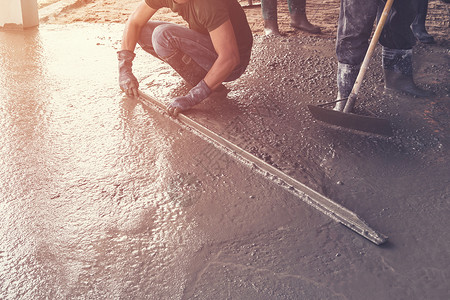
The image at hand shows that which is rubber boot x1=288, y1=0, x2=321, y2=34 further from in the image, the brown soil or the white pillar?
the white pillar

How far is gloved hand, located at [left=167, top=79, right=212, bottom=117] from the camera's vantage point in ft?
10.3

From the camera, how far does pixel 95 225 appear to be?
2160 mm

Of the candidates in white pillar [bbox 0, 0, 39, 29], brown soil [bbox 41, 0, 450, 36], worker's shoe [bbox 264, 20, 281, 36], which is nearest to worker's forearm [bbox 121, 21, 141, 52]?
worker's shoe [bbox 264, 20, 281, 36]

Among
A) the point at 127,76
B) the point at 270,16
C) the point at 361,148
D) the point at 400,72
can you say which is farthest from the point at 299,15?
the point at 361,148

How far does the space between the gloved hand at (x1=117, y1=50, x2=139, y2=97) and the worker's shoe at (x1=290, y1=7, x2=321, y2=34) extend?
2.35 m

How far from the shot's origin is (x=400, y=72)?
135 inches

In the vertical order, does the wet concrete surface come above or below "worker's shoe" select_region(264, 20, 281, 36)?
below

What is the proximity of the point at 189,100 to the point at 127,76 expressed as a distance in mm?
688

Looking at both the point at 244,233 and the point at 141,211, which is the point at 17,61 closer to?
the point at 141,211

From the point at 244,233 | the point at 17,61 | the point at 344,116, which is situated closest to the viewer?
the point at 244,233

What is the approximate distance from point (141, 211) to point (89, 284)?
517mm

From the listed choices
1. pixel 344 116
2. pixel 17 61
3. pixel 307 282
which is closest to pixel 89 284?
pixel 307 282

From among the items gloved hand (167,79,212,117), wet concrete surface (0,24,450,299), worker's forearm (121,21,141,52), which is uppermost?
worker's forearm (121,21,141,52)

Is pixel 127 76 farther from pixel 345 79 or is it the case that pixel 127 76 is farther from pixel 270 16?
pixel 270 16
